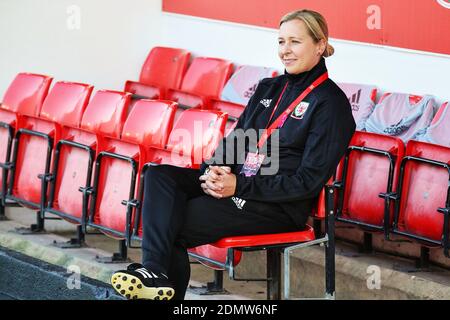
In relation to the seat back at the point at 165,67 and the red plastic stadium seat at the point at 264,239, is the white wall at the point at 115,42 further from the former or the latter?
the red plastic stadium seat at the point at 264,239

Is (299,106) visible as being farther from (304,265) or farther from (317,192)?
(304,265)

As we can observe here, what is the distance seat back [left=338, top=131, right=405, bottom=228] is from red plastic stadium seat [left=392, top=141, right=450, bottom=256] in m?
0.07

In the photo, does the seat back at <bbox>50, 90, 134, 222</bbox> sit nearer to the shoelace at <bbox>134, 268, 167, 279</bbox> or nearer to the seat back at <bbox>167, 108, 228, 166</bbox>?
the seat back at <bbox>167, 108, 228, 166</bbox>

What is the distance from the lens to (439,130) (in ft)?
14.9

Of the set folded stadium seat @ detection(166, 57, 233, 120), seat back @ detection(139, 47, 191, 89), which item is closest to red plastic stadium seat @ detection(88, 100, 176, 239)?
folded stadium seat @ detection(166, 57, 233, 120)

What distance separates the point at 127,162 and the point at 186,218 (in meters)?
1.29

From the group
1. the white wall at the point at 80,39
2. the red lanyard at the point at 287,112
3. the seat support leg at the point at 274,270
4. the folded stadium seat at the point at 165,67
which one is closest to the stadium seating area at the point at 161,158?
the seat support leg at the point at 274,270

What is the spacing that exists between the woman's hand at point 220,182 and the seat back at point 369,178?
1.27m

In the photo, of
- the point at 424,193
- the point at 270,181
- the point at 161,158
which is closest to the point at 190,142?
the point at 161,158

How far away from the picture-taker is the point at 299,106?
126 inches

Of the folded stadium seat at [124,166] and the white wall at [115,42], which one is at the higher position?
the white wall at [115,42]

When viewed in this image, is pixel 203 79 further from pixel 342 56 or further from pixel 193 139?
pixel 193 139

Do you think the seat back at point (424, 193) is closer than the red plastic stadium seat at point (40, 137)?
Yes

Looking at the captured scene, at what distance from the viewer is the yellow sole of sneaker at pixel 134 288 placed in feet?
9.50
